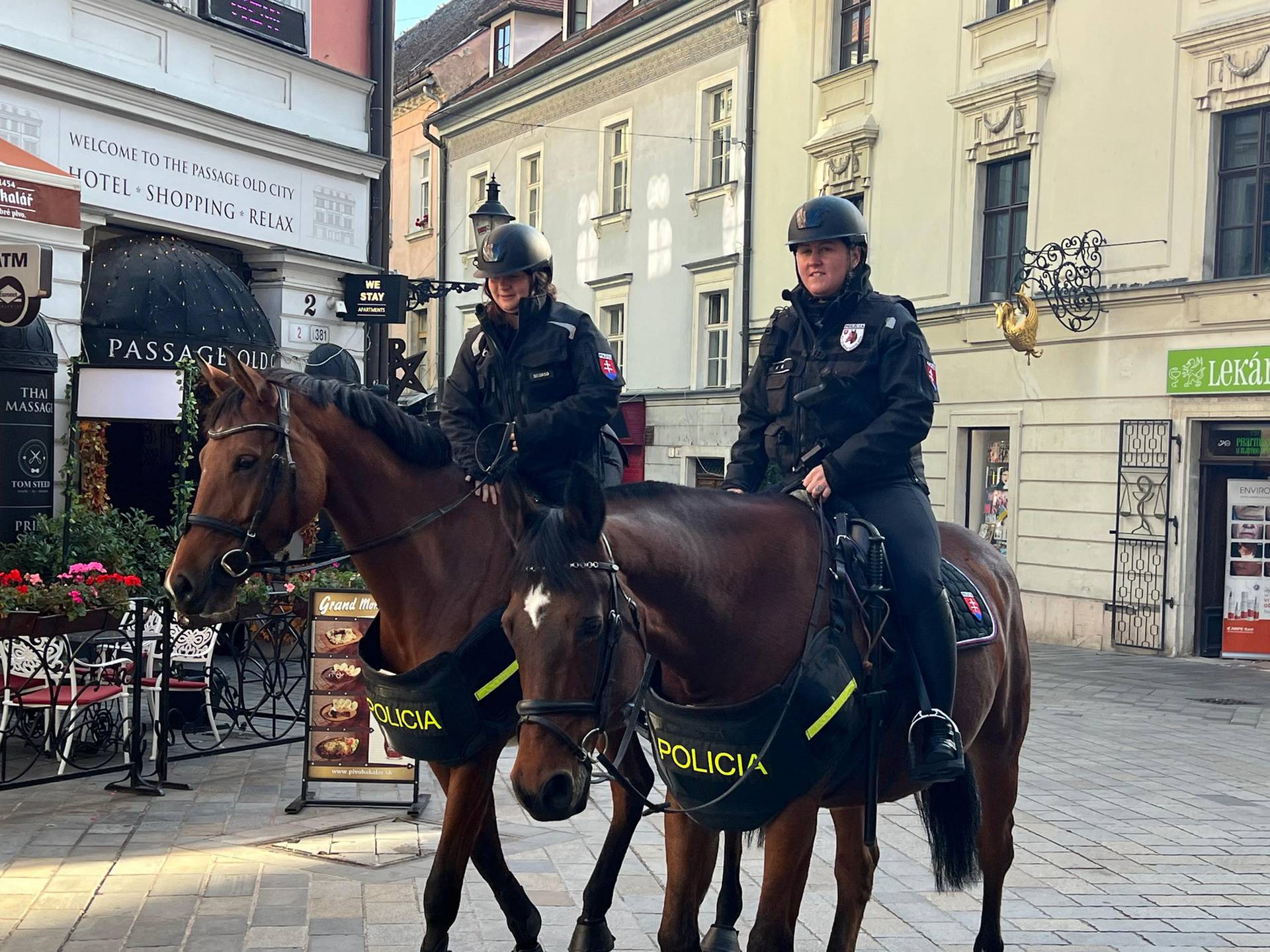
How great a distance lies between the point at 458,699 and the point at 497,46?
32.3m

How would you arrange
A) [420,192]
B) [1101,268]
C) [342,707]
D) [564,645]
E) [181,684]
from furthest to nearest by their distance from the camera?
[420,192] → [1101,268] → [181,684] → [342,707] → [564,645]

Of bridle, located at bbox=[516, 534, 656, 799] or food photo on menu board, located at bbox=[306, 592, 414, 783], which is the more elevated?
bridle, located at bbox=[516, 534, 656, 799]

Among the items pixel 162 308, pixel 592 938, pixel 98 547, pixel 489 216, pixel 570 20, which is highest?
pixel 570 20

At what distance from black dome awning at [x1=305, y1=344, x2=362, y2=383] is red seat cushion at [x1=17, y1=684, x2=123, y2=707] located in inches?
248

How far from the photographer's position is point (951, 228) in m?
20.1

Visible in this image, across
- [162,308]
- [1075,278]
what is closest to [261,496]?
[162,308]

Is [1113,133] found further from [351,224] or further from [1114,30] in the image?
[351,224]

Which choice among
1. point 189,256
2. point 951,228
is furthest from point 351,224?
point 951,228

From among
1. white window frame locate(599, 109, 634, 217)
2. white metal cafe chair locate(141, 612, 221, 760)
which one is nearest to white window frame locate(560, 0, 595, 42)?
white window frame locate(599, 109, 634, 217)

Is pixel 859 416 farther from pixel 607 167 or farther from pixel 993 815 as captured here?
pixel 607 167

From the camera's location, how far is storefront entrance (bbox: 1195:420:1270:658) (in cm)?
1619

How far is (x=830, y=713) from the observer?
12.0 feet

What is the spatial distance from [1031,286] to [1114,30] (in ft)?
11.3

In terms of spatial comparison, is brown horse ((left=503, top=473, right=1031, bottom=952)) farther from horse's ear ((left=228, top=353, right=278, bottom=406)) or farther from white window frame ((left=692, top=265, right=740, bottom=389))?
white window frame ((left=692, top=265, right=740, bottom=389))
